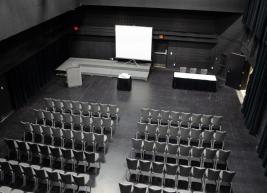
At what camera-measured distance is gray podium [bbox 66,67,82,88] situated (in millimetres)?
13352

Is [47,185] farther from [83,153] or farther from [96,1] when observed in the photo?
[96,1]

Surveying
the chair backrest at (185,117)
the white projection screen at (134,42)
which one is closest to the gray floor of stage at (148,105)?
the white projection screen at (134,42)

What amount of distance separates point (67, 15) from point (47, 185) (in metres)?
10.3

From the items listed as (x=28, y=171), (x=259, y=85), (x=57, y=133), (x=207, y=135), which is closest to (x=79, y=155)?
(x=28, y=171)

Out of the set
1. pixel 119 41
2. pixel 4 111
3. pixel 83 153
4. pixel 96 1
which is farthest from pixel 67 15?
pixel 83 153

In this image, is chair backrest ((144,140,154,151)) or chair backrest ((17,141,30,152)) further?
chair backrest ((144,140,154,151))

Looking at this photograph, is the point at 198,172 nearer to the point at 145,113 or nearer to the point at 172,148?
the point at 172,148

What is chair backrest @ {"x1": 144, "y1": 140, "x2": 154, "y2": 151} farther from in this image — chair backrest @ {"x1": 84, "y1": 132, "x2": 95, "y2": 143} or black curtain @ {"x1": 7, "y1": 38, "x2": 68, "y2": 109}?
black curtain @ {"x1": 7, "y1": 38, "x2": 68, "y2": 109}

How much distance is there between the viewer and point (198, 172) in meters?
7.49

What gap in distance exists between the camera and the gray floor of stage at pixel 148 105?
8.30m

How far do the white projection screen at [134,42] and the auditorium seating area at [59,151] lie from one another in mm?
5307

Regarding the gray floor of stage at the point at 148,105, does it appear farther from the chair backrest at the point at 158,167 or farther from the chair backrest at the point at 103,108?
the chair backrest at the point at 158,167

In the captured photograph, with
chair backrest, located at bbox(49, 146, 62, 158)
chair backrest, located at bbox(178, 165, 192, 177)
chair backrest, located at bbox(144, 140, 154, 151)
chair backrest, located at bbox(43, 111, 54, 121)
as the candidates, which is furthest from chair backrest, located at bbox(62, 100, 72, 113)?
chair backrest, located at bbox(178, 165, 192, 177)

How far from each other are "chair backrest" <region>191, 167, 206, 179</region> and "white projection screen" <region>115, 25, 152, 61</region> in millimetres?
8841
